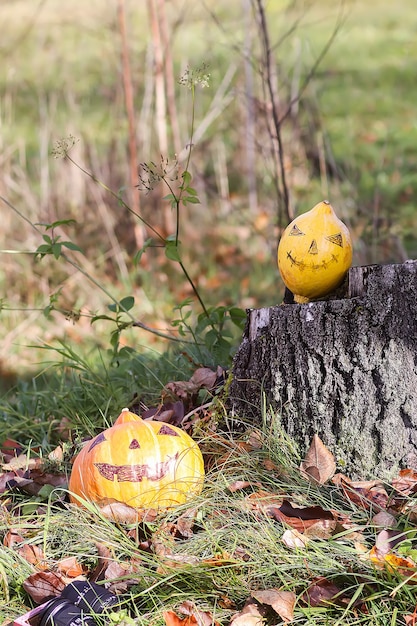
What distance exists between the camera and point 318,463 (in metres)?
2.31

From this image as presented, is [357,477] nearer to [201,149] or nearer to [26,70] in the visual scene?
[201,149]

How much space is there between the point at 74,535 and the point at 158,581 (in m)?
0.37

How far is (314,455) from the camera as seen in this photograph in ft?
A: 7.63

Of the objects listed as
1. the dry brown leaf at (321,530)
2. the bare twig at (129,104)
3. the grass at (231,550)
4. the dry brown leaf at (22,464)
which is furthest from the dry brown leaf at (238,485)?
the bare twig at (129,104)

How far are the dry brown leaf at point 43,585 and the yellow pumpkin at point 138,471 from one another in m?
0.30

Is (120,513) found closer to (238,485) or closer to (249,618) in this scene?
(238,485)

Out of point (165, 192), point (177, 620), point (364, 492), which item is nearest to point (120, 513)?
point (177, 620)

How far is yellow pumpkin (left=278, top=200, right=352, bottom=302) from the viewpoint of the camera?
8.07 feet

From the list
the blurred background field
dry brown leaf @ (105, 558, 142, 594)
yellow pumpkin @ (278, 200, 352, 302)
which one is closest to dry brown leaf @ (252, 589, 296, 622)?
dry brown leaf @ (105, 558, 142, 594)

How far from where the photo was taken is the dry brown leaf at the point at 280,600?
180 centimetres

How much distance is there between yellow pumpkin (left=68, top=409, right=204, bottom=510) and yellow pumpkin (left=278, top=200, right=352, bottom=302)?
0.68 metres

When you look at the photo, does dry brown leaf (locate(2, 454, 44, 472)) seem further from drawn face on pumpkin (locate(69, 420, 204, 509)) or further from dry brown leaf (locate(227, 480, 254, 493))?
dry brown leaf (locate(227, 480, 254, 493))

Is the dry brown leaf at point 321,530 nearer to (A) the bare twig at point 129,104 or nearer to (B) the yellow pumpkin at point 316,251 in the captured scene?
(B) the yellow pumpkin at point 316,251

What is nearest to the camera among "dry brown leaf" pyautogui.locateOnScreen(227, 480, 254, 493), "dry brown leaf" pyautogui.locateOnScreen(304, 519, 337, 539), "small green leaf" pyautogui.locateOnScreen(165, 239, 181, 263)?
"dry brown leaf" pyautogui.locateOnScreen(304, 519, 337, 539)
